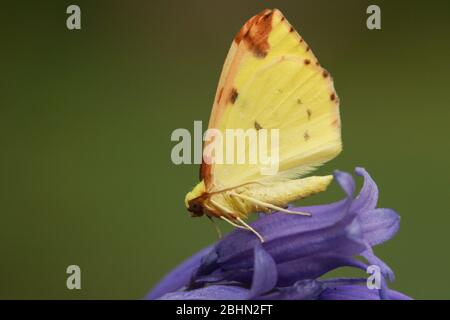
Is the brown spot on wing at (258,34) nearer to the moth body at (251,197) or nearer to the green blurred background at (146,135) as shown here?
the moth body at (251,197)

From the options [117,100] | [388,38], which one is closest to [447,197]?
[388,38]

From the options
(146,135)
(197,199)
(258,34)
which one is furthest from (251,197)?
(146,135)

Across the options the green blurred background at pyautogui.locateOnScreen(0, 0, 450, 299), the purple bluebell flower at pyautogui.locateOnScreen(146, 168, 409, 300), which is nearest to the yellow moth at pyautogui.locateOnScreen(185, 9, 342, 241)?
the purple bluebell flower at pyautogui.locateOnScreen(146, 168, 409, 300)

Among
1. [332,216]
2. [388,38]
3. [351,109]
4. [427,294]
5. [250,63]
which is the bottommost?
[427,294]

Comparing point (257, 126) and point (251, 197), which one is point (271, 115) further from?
point (251, 197)

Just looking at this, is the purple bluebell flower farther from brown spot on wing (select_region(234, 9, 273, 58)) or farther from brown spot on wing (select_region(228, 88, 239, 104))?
brown spot on wing (select_region(234, 9, 273, 58))
